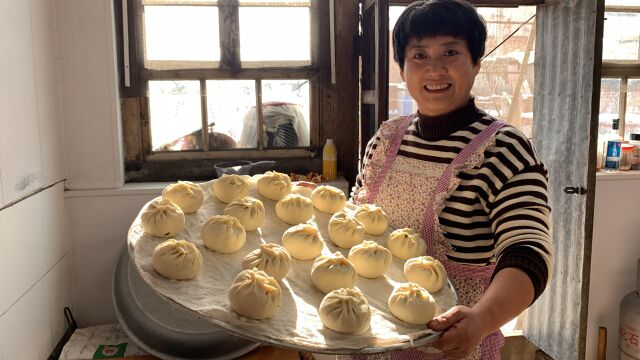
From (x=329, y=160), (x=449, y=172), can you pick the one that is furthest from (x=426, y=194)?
(x=329, y=160)

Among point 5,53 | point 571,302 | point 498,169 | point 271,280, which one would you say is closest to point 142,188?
point 5,53

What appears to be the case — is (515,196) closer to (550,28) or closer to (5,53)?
(5,53)

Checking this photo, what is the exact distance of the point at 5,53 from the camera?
166cm

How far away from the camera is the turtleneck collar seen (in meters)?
1.38

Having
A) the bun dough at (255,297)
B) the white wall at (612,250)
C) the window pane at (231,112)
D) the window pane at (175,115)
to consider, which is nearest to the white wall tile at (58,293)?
the window pane at (175,115)

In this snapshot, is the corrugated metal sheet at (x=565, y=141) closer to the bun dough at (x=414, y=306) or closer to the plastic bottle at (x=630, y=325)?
the plastic bottle at (x=630, y=325)

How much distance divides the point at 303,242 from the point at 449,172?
42 cm

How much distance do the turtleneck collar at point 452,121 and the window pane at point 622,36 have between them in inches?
77.8

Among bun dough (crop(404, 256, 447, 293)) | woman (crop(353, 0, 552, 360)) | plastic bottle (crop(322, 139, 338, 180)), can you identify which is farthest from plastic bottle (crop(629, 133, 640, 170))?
bun dough (crop(404, 256, 447, 293))

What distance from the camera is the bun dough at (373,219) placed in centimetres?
147

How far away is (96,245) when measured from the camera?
2326 mm

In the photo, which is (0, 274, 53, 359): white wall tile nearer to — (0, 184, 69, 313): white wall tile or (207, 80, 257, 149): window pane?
(0, 184, 69, 313): white wall tile

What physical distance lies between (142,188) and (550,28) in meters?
2.12

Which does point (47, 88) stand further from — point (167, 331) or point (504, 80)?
point (504, 80)
